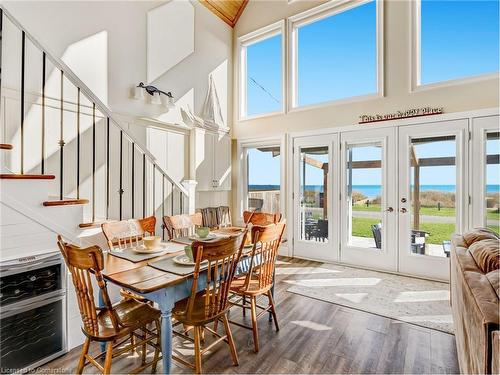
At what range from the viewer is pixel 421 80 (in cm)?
406

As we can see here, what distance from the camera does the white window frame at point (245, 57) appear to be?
5.31 m

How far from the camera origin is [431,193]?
3.96 m

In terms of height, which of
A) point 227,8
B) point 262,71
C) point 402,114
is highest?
point 227,8

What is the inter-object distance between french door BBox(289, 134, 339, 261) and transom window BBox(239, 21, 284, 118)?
3.49ft

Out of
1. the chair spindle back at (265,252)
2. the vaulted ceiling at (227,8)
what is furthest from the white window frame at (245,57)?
the chair spindle back at (265,252)

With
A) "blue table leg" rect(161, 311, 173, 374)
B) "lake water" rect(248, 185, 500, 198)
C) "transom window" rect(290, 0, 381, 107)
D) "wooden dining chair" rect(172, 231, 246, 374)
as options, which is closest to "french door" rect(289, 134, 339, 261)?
"lake water" rect(248, 185, 500, 198)

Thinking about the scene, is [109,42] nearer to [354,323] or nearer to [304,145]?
[304,145]

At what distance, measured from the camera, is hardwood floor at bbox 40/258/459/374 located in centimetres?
204

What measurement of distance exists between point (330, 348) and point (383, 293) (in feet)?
4.97

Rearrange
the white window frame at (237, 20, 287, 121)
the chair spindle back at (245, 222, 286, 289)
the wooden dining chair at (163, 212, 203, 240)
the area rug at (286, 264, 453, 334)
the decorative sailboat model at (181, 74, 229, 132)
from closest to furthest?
the chair spindle back at (245, 222, 286, 289) → the area rug at (286, 264, 453, 334) → the wooden dining chair at (163, 212, 203, 240) → the decorative sailboat model at (181, 74, 229, 132) → the white window frame at (237, 20, 287, 121)

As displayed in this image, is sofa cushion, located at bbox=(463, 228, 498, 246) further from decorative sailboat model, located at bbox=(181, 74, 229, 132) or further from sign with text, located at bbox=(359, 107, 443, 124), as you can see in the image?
decorative sailboat model, located at bbox=(181, 74, 229, 132)

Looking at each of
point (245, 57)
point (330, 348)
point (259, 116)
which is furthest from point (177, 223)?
point (245, 57)

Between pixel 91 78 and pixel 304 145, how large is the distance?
3.40m

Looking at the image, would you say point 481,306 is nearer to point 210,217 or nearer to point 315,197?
point 315,197
